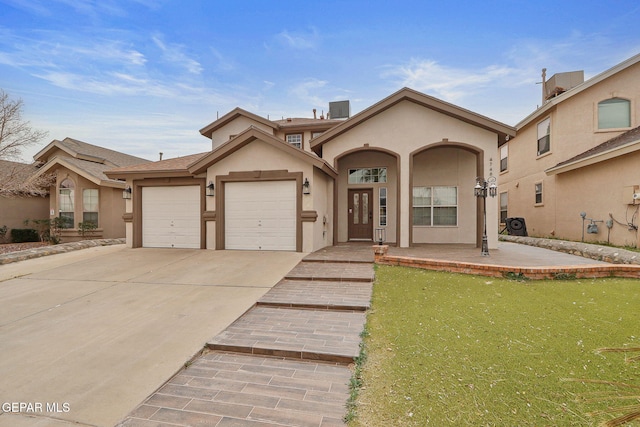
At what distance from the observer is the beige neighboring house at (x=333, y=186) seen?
10.1 meters

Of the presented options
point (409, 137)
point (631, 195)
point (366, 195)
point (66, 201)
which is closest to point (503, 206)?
point (631, 195)

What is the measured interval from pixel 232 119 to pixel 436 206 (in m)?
11.3

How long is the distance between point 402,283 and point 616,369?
360 centimetres

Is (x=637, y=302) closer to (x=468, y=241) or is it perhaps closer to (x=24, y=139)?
(x=468, y=241)

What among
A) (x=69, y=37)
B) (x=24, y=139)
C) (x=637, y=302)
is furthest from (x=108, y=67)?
(x=637, y=302)

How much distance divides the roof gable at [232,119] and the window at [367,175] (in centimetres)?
530

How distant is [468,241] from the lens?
12.0 metres


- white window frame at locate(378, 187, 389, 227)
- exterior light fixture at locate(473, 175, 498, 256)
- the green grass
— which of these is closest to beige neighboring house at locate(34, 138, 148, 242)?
white window frame at locate(378, 187, 389, 227)

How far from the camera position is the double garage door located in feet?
33.3

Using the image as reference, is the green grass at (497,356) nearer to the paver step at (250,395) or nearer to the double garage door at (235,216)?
the paver step at (250,395)

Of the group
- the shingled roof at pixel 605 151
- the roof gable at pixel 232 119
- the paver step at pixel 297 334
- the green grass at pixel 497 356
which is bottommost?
the paver step at pixel 297 334

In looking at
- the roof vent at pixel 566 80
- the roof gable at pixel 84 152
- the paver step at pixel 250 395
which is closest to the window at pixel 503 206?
the roof vent at pixel 566 80

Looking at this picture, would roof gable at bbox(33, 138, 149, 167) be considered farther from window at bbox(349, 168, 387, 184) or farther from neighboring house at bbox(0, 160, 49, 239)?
window at bbox(349, 168, 387, 184)

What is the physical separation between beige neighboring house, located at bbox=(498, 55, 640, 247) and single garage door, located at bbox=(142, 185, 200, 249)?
49.2 ft
